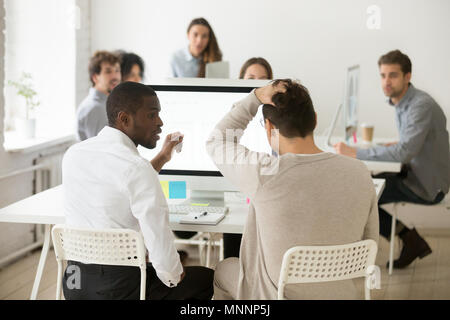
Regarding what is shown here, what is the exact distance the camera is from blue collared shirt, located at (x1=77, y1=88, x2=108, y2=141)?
10.5 ft

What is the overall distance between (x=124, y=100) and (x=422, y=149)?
2069mm

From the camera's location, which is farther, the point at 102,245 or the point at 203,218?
the point at 203,218

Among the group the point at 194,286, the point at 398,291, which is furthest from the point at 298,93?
the point at 398,291

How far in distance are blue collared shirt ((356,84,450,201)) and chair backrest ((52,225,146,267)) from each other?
187 centimetres

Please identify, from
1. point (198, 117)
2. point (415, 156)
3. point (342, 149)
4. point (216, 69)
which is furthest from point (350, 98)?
point (198, 117)

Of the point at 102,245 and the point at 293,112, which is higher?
the point at 293,112

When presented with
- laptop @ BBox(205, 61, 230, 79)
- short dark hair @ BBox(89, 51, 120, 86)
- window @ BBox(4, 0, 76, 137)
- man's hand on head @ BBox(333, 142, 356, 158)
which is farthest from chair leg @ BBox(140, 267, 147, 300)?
window @ BBox(4, 0, 76, 137)

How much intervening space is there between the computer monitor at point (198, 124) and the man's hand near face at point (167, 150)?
1.1 inches

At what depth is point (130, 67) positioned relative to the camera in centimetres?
391

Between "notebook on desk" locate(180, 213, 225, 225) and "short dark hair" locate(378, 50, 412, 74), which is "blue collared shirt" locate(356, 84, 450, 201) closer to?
"short dark hair" locate(378, 50, 412, 74)

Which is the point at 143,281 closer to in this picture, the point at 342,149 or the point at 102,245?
the point at 102,245

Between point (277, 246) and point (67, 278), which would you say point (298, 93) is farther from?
point (67, 278)

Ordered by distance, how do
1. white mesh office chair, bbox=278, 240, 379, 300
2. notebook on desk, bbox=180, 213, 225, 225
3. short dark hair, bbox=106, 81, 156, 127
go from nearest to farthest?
white mesh office chair, bbox=278, 240, 379, 300 < short dark hair, bbox=106, 81, 156, 127 < notebook on desk, bbox=180, 213, 225, 225

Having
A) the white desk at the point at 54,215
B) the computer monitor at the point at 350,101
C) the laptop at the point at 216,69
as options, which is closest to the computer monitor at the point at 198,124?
the white desk at the point at 54,215
